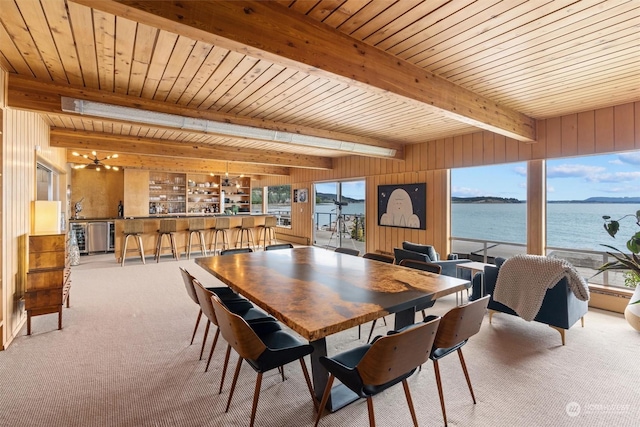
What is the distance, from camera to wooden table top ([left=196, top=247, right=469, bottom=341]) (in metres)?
1.63

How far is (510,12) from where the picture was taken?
193cm

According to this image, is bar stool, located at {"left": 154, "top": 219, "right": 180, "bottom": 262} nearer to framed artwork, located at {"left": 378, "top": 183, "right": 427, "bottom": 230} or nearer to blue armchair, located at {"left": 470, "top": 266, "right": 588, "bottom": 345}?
framed artwork, located at {"left": 378, "top": 183, "right": 427, "bottom": 230}

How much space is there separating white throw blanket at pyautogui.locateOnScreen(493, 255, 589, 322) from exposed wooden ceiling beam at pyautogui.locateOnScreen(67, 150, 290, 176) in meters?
7.62

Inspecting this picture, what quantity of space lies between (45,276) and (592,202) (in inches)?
315

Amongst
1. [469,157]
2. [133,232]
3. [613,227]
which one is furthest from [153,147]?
[613,227]

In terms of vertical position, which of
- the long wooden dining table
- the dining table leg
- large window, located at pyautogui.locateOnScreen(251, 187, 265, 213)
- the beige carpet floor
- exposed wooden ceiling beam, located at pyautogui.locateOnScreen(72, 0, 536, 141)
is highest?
exposed wooden ceiling beam, located at pyautogui.locateOnScreen(72, 0, 536, 141)

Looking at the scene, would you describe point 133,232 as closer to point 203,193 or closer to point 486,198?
point 203,193

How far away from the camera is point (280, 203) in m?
11.3

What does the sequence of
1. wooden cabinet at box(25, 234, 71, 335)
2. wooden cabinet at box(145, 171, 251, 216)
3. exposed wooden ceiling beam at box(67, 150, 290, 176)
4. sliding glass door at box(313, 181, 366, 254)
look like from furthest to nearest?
wooden cabinet at box(145, 171, 251, 216) → sliding glass door at box(313, 181, 366, 254) → exposed wooden ceiling beam at box(67, 150, 290, 176) → wooden cabinet at box(25, 234, 71, 335)

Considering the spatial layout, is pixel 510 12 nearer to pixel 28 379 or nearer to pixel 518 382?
pixel 518 382

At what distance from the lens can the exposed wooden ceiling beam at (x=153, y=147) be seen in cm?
518

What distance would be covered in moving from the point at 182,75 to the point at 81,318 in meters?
3.01

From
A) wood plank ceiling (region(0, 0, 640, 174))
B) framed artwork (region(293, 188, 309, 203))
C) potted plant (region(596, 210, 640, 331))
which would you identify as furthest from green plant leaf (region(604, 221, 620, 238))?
framed artwork (region(293, 188, 309, 203))

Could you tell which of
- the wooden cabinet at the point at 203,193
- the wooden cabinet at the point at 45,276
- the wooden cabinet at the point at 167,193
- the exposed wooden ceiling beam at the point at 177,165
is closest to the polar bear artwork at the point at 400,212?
the exposed wooden ceiling beam at the point at 177,165
